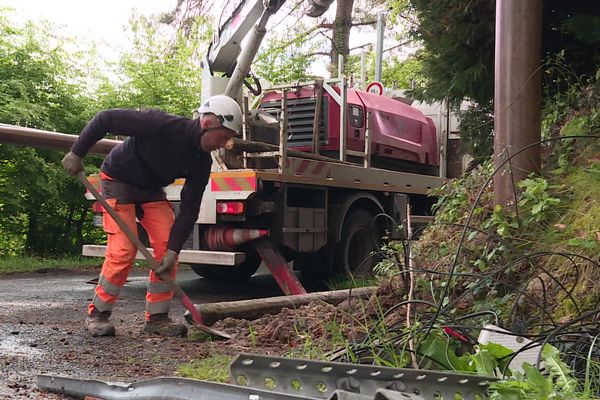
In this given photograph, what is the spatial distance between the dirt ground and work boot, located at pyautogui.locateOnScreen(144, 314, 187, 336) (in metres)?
0.08

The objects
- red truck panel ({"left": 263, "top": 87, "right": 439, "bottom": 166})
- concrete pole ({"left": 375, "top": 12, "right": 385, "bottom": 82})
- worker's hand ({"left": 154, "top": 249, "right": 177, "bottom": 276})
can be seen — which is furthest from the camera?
concrete pole ({"left": 375, "top": 12, "right": 385, "bottom": 82})

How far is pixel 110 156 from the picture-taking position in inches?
200

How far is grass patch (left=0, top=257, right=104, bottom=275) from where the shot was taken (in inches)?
388

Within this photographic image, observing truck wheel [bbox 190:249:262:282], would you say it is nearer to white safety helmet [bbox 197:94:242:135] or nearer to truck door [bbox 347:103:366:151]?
truck door [bbox 347:103:366:151]

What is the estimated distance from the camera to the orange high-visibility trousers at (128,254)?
15.9 ft

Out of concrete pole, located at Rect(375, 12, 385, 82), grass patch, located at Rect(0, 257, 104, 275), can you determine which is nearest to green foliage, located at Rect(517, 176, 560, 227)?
concrete pole, located at Rect(375, 12, 385, 82)

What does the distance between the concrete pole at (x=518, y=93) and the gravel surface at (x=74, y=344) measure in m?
1.96

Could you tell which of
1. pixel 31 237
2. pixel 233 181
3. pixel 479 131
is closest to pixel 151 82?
pixel 31 237

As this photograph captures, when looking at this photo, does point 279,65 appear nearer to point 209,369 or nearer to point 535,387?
point 209,369

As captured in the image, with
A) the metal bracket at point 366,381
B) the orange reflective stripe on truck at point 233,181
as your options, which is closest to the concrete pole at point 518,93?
the metal bracket at point 366,381

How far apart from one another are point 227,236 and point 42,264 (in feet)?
15.0

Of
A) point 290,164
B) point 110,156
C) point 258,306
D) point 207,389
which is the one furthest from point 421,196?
point 207,389

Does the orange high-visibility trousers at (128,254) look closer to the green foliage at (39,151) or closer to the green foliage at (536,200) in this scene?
the green foliage at (536,200)

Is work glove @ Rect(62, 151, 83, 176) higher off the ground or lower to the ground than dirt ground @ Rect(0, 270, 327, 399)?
higher
